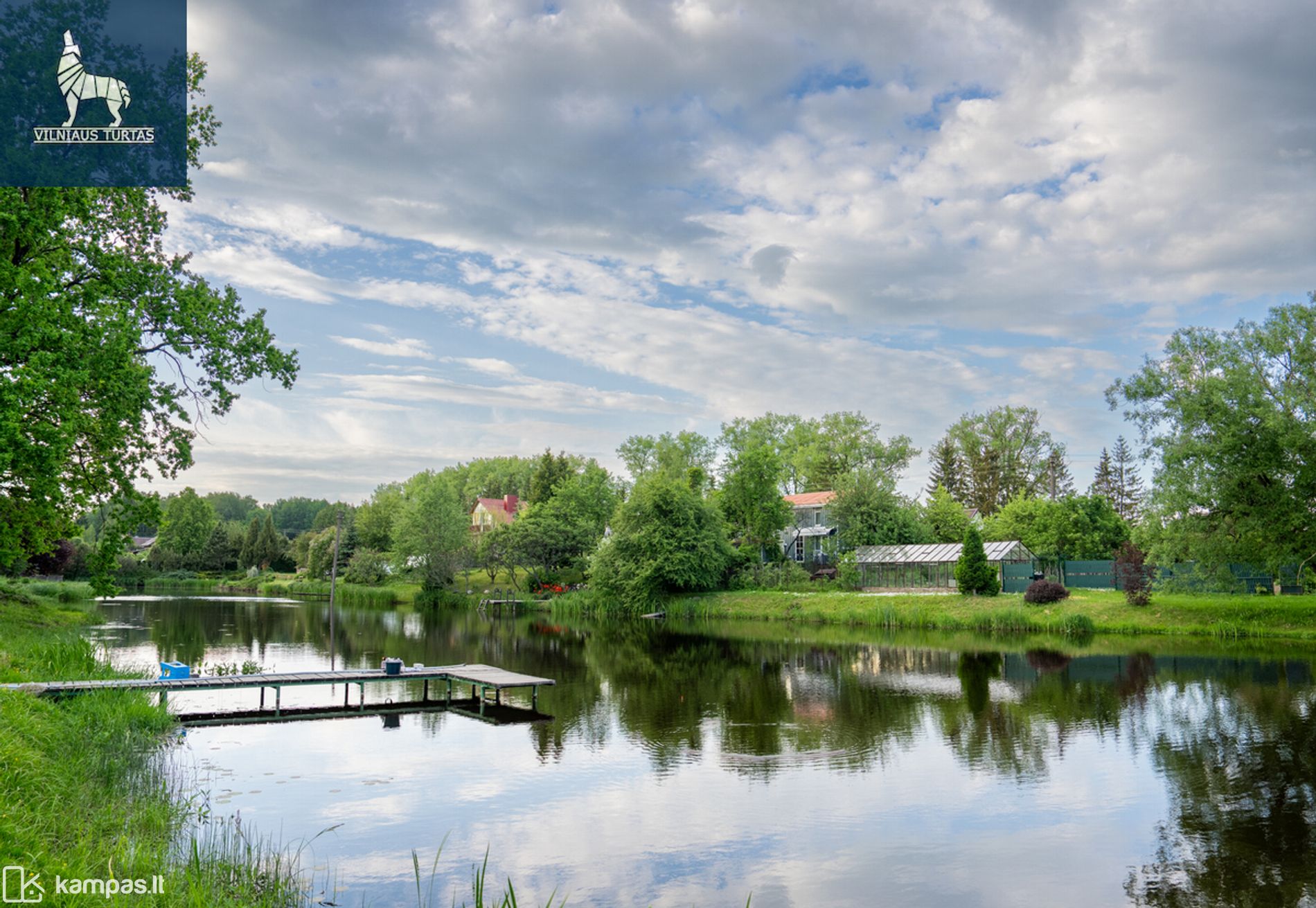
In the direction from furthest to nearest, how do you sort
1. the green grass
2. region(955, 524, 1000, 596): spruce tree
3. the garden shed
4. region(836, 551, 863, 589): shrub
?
1. region(836, 551, 863, 589): shrub
2. the garden shed
3. the green grass
4. region(955, 524, 1000, 596): spruce tree

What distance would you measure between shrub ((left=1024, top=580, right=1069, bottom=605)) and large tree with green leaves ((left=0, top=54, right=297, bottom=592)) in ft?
119

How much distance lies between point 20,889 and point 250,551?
328ft

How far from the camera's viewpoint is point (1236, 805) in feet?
42.4

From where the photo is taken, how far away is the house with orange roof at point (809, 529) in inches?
2677

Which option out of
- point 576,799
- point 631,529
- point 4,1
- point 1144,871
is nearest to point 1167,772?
point 1144,871

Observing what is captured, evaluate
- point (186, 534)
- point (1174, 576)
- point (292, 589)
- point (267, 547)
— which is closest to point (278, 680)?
point (1174, 576)

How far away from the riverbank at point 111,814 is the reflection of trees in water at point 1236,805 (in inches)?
394

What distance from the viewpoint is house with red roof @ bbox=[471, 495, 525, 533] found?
321ft

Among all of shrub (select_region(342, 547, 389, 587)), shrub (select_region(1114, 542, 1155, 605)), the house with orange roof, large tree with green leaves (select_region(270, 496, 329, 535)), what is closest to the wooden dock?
shrub (select_region(1114, 542, 1155, 605))

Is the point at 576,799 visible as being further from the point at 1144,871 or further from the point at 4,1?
the point at 4,1

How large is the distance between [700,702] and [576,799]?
9273mm

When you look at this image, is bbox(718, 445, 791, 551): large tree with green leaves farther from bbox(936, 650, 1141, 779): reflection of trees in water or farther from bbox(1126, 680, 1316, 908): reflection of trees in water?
bbox(1126, 680, 1316, 908): reflection of trees in water

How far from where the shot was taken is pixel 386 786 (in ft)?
47.0
